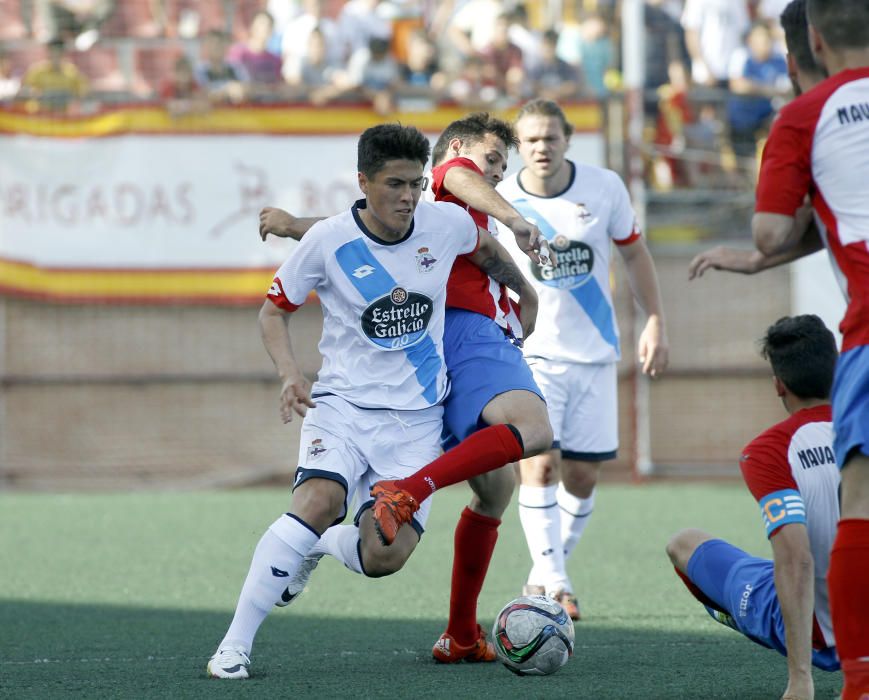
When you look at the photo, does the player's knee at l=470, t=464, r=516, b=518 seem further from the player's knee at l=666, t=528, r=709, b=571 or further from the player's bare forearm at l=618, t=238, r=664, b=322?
the player's bare forearm at l=618, t=238, r=664, b=322

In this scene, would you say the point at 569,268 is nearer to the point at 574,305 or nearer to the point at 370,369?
the point at 574,305

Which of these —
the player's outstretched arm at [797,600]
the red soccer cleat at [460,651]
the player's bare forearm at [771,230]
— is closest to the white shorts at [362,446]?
the red soccer cleat at [460,651]

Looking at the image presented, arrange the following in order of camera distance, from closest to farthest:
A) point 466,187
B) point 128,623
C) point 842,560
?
point 842,560 < point 466,187 < point 128,623

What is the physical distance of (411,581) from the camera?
772 cm

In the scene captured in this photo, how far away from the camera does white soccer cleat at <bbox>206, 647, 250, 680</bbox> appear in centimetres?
491

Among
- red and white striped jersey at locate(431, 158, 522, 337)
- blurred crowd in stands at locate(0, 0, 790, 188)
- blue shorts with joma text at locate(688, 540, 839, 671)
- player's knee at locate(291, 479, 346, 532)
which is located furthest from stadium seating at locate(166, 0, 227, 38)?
blue shorts with joma text at locate(688, 540, 839, 671)

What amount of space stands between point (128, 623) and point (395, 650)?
1.47m

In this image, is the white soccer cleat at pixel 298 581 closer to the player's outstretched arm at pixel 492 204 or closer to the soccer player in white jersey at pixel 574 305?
the player's outstretched arm at pixel 492 204

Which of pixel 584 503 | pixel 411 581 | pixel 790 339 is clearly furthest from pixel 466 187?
pixel 411 581

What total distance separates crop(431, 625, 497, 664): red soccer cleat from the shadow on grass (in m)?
0.07

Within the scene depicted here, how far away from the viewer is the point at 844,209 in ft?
12.3

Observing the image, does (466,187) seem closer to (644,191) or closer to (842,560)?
(842,560)

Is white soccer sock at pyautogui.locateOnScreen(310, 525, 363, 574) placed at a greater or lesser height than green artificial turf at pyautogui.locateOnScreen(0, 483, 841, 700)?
greater

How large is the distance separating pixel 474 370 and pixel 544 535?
1551 millimetres
